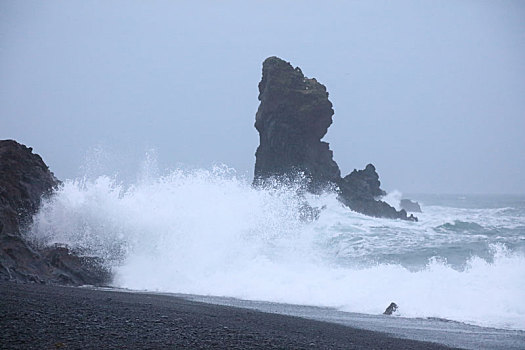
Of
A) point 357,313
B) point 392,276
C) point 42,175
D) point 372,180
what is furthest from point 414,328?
point 372,180

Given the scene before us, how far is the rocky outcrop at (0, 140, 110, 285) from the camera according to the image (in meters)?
12.8

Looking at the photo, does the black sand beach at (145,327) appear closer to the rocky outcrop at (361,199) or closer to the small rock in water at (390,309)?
the small rock in water at (390,309)

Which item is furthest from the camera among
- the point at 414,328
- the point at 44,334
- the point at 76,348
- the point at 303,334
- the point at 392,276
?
the point at 392,276

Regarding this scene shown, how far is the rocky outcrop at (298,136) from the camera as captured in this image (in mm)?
33594

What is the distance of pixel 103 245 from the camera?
1648 cm

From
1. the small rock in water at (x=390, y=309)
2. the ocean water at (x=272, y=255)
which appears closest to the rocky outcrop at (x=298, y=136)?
the ocean water at (x=272, y=255)

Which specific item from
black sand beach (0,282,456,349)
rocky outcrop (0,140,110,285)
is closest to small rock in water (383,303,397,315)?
black sand beach (0,282,456,349)

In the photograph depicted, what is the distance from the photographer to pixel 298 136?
34156 mm

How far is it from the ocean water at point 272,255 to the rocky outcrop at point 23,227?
51cm

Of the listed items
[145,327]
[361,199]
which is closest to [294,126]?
[361,199]

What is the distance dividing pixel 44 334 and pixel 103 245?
34.7 ft

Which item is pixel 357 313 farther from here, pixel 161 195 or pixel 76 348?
pixel 161 195

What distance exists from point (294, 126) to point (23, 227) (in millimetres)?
21084

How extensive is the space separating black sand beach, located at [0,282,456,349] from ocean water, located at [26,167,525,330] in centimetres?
406
